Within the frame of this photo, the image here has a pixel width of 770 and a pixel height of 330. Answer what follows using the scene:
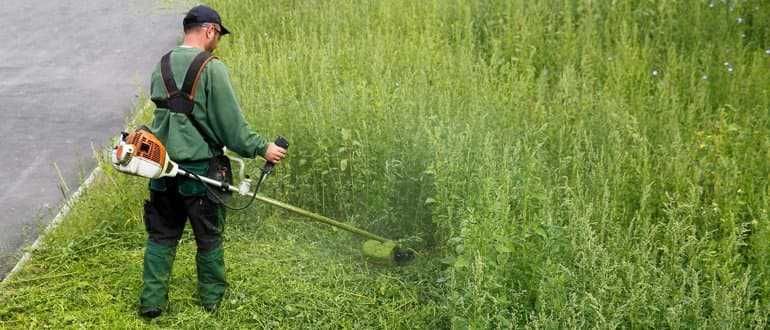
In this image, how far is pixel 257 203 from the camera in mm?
6129

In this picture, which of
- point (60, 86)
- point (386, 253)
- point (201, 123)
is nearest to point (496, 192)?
point (386, 253)

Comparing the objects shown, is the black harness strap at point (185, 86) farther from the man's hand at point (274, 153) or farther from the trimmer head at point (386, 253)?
the trimmer head at point (386, 253)

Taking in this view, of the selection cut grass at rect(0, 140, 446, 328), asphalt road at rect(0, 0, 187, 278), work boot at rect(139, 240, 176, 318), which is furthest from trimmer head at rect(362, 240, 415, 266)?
asphalt road at rect(0, 0, 187, 278)

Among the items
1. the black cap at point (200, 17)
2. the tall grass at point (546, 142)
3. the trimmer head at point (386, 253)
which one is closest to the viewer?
the tall grass at point (546, 142)

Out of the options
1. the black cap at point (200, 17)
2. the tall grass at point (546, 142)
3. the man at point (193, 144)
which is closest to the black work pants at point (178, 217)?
the man at point (193, 144)

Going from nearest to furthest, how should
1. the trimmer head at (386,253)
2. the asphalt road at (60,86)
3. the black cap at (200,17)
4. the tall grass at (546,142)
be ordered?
1. the tall grass at (546,142)
2. the black cap at (200,17)
3. the trimmer head at (386,253)
4. the asphalt road at (60,86)

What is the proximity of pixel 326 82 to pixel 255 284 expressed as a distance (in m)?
2.27

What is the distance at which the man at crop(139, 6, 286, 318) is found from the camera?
185 inches

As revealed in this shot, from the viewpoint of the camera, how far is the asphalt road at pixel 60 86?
6.75 meters

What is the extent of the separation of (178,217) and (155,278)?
359 millimetres

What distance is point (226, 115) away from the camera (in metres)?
4.75

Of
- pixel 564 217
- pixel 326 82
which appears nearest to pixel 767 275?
pixel 564 217

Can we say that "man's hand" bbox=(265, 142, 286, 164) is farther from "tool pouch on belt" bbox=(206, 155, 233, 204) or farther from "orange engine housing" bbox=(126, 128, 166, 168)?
"orange engine housing" bbox=(126, 128, 166, 168)

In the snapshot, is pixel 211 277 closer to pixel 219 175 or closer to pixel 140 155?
→ pixel 219 175
